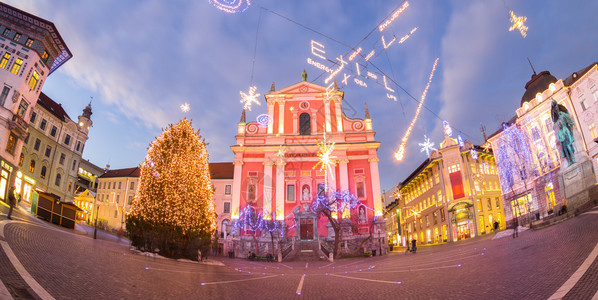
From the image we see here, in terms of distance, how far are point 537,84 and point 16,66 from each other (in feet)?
182

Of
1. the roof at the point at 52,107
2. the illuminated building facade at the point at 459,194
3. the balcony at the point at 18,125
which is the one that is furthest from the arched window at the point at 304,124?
the roof at the point at 52,107

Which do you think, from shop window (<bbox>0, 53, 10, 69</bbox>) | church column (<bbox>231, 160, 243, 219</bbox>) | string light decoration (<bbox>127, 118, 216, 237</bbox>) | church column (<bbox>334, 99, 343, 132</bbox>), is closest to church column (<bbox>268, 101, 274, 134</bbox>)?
church column (<bbox>231, 160, 243, 219</bbox>)

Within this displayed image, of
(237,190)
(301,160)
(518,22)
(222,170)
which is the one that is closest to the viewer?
(518,22)

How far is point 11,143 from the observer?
28625mm

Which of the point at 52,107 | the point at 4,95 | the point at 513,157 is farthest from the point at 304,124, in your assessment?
the point at 52,107

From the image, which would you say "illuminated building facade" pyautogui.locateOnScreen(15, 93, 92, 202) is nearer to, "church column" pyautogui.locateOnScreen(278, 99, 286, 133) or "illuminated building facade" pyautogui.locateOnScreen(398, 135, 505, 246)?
"church column" pyautogui.locateOnScreen(278, 99, 286, 133)

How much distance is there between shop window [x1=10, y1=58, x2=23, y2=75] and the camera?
1090 inches

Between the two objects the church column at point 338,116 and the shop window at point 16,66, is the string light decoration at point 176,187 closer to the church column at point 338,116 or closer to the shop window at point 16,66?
the shop window at point 16,66

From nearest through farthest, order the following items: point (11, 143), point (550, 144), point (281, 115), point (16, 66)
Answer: point (16, 66), point (11, 143), point (550, 144), point (281, 115)

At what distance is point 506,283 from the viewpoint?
6160 millimetres

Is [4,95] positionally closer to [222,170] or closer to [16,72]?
[16,72]

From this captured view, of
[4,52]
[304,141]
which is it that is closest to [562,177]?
[304,141]

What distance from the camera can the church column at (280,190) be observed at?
3506cm

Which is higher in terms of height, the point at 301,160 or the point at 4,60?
the point at 4,60
